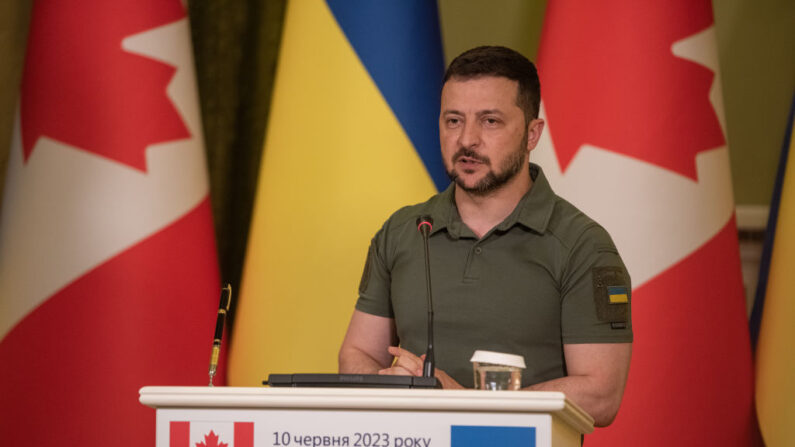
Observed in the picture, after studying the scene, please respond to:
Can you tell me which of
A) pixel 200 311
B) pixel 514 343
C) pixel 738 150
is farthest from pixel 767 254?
pixel 200 311

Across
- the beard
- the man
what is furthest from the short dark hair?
the beard

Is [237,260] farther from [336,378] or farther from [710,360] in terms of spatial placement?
[336,378]

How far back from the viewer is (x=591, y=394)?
6.70ft

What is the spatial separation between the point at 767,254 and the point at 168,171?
7.19 feet

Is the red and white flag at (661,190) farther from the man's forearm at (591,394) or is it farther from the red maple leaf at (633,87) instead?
the man's forearm at (591,394)

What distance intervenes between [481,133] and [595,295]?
1.52 ft

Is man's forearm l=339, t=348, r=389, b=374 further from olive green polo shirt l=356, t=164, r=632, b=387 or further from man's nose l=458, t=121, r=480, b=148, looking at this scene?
man's nose l=458, t=121, r=480, b=148

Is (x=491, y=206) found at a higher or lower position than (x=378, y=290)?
higher

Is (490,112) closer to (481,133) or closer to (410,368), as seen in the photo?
(481,133)

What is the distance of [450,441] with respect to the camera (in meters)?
1.44

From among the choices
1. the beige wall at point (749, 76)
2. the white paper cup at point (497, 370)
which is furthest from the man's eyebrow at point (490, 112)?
the beige wall at point (749, 76)

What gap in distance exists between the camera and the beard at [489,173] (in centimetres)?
229

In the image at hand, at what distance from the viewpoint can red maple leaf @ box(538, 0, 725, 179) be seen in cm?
313

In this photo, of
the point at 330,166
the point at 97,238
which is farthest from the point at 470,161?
the point at 97,238
